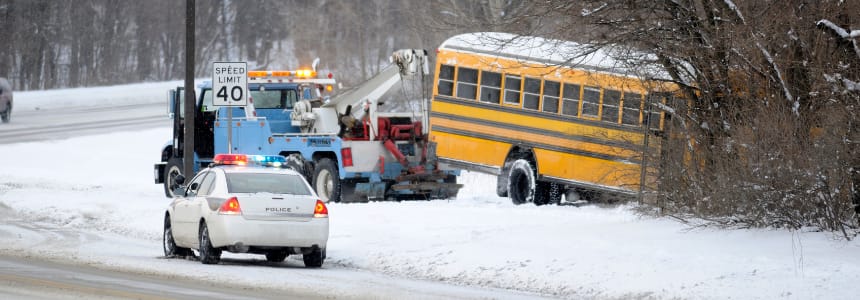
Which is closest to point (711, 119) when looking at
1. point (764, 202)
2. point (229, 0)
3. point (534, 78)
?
point (764, 202)

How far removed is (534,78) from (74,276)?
1084cm

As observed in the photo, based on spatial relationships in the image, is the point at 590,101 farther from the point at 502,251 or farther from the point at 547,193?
the point at 502,251

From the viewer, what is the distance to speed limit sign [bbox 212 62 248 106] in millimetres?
21656

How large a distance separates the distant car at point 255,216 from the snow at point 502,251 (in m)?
0.28

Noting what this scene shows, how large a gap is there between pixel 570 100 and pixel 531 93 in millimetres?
848

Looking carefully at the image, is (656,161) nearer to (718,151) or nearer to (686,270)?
(718,151)

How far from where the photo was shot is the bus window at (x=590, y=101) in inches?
891

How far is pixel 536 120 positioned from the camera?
2367cm

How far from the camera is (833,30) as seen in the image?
14.8 metres

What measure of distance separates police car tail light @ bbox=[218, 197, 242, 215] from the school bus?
6313mm

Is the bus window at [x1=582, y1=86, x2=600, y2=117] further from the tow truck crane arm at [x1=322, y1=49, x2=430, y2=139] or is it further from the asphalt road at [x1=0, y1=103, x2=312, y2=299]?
the asphalt road at [x1=0, y1=103, x2=312, y2=299]

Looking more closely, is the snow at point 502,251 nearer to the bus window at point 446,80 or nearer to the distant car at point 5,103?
the bus window at point 446,80

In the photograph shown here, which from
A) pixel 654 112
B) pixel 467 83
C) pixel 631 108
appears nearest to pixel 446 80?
pixel 467 83

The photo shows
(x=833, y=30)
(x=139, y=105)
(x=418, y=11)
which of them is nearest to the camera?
(x=833, y=30)
